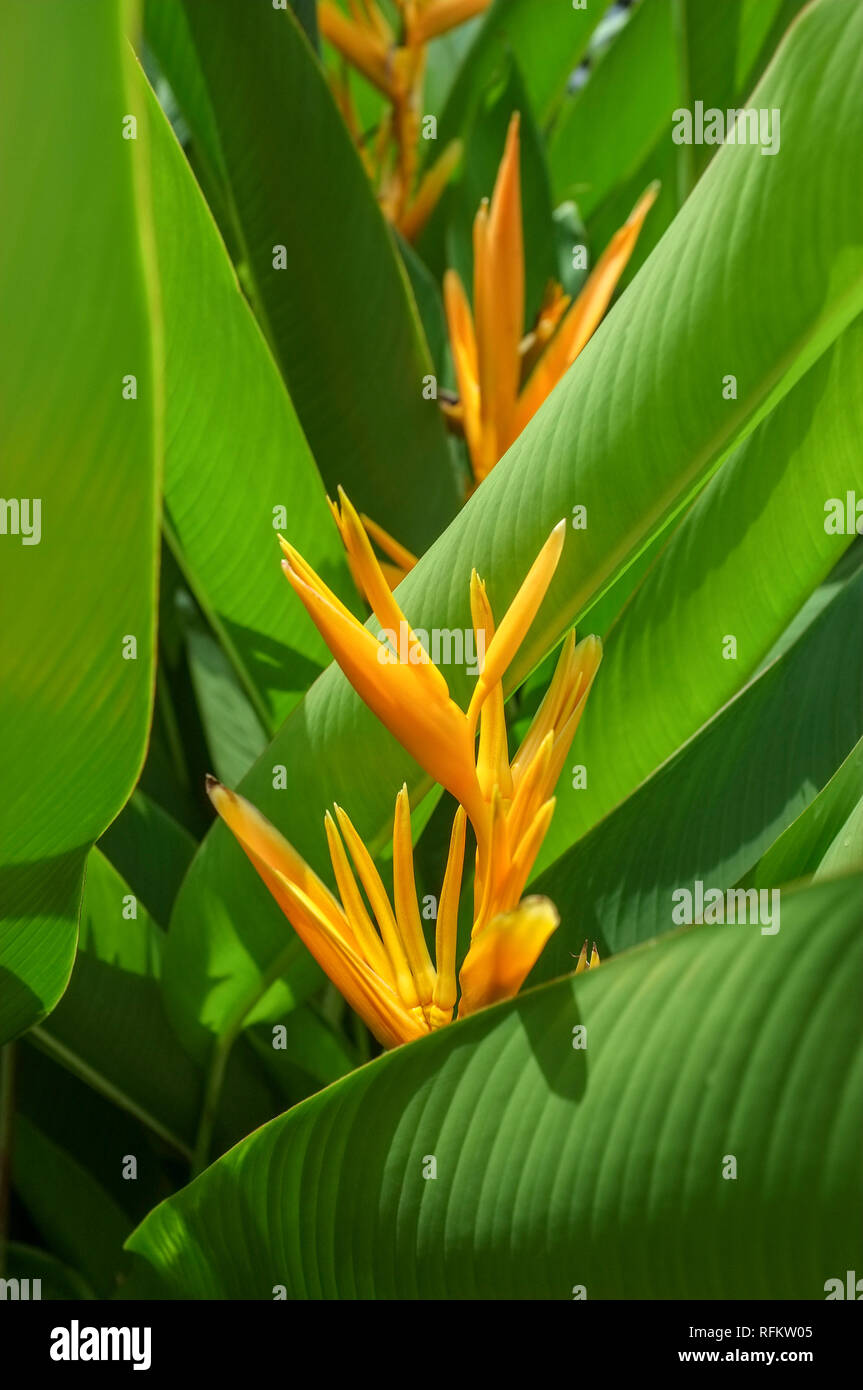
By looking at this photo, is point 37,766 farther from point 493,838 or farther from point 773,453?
point 773,453

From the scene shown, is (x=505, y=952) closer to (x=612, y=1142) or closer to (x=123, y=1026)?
(x=612, y=1142)

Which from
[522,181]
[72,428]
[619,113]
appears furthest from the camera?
[619,113]

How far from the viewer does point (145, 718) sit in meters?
0.36

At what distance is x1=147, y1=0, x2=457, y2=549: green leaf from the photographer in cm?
64

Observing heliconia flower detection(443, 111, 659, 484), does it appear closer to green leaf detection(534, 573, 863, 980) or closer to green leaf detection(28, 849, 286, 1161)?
green leaf detection(534, 573, 863, 980)

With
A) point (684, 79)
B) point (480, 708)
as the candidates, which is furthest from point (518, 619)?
point (684, 79)

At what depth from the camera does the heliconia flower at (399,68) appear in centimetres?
87

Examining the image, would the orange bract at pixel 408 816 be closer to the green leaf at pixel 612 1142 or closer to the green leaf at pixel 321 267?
the green leaf at pixel 612 1142

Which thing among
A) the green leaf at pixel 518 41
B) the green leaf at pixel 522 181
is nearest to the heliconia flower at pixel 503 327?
the green leaf at pixel 522 181

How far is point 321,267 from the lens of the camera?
68cm

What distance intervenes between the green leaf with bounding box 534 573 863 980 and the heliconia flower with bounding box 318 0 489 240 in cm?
53

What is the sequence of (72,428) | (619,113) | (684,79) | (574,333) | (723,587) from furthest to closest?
(619,113)
(684,79)
(574,333)
(723,587)
(72,428)

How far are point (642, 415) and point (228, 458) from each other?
223 mm

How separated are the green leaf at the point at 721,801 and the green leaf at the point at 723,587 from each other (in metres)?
0.03
